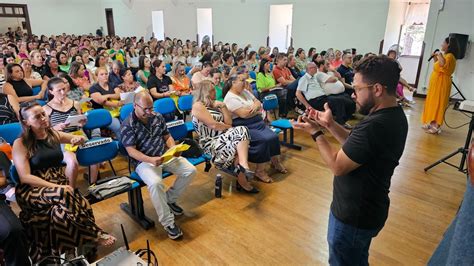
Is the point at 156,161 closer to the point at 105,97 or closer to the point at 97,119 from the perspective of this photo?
the point at 97,119

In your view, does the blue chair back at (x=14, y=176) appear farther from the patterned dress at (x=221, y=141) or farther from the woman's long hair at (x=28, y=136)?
the patterned dress at (x=221, y=141)

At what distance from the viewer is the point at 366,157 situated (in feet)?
4.62

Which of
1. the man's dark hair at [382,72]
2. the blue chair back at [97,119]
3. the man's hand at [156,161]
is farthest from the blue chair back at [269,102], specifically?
the man's dark hair at [382,72]

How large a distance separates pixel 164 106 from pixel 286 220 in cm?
230

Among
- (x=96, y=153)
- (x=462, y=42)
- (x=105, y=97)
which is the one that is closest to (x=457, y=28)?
(x=462, y=42)

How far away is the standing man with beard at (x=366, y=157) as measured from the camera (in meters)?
1.41

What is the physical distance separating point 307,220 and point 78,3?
18489mm

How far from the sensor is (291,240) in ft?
8.95

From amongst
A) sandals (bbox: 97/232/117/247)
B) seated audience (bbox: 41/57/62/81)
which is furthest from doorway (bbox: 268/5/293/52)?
sandals (bbox: 97/232/117/247)

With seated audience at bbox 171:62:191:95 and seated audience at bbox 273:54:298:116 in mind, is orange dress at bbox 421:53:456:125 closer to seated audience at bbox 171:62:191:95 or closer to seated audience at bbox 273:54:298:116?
seated audience at bbox 273:54:298:116

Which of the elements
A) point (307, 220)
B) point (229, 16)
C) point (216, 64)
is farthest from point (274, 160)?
point (229, 16)

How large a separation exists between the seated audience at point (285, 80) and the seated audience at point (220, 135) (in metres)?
2.86

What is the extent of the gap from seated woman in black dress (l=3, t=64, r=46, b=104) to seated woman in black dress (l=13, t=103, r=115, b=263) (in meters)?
2.16

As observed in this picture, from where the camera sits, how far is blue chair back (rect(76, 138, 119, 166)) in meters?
2.88
